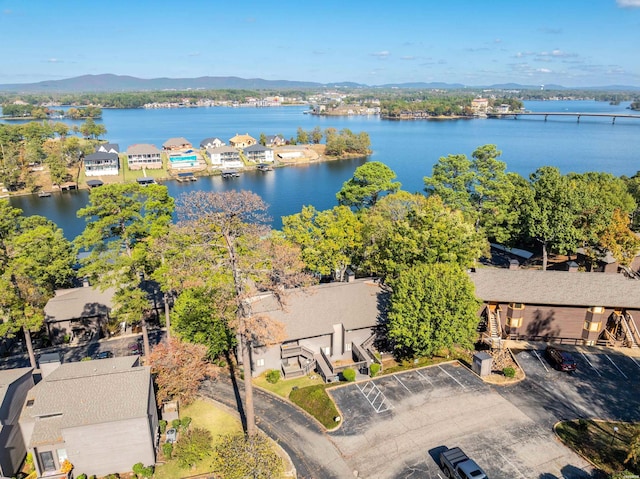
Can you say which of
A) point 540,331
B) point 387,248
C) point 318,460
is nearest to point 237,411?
point 318,460

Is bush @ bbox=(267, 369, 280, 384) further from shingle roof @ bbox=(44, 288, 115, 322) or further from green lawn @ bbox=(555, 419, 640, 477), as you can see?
green lawn @ bbox=(555, 419, 640, 477)

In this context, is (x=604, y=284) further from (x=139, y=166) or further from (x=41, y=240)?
(x=139, y=166)

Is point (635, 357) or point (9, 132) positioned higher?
point (9, 132)

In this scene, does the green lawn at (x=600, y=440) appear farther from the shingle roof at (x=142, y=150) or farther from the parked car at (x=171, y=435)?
the shingle roof at (x=142, y=150)

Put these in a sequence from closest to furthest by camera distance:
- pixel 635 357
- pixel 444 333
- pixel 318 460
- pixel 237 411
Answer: pixel 318 460 < pixel 237 411 < pixel 444 333 < pixel 635 357

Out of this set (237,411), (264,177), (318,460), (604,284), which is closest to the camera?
(318,460)

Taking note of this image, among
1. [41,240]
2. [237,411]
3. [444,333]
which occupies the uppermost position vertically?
[41,240]
